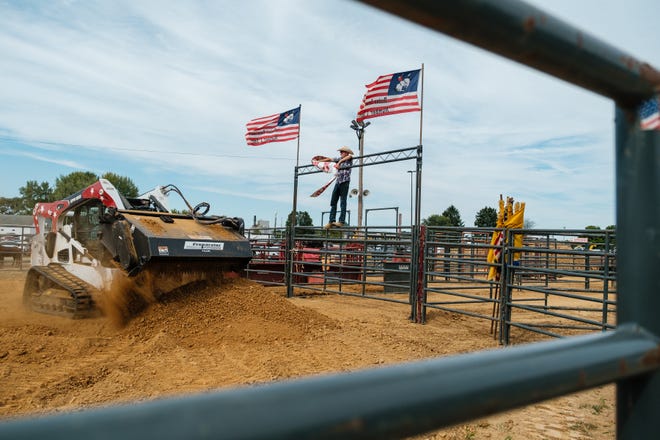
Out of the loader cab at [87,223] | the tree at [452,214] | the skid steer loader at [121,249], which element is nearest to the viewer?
the skid steer loader at [121,249]

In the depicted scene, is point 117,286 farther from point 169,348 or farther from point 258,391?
point 258,391

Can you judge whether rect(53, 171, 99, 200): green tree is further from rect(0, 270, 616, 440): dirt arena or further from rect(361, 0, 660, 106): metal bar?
rect(361, 0, 660, 106): metal bar

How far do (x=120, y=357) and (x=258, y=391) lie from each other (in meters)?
5.23

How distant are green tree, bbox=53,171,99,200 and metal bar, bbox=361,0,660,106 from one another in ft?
184

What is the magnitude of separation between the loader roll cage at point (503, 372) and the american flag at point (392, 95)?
9163 mm

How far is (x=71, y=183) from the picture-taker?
170 ft

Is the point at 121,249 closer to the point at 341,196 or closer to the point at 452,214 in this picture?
the point at 341,196

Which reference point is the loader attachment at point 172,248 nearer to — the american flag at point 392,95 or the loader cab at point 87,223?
the loader cab at point 87,223

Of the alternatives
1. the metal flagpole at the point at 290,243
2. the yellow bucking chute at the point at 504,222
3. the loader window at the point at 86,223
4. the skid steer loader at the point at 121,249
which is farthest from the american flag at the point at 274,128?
the yellow bucking chute at the point at 504,222

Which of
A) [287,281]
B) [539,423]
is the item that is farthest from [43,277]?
[539,423]

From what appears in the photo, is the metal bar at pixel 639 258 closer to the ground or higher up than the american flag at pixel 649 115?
closer to the ground

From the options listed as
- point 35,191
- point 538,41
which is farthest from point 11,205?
point 538,41

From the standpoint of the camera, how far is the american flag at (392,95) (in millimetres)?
9648

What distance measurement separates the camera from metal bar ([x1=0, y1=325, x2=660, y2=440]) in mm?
367
